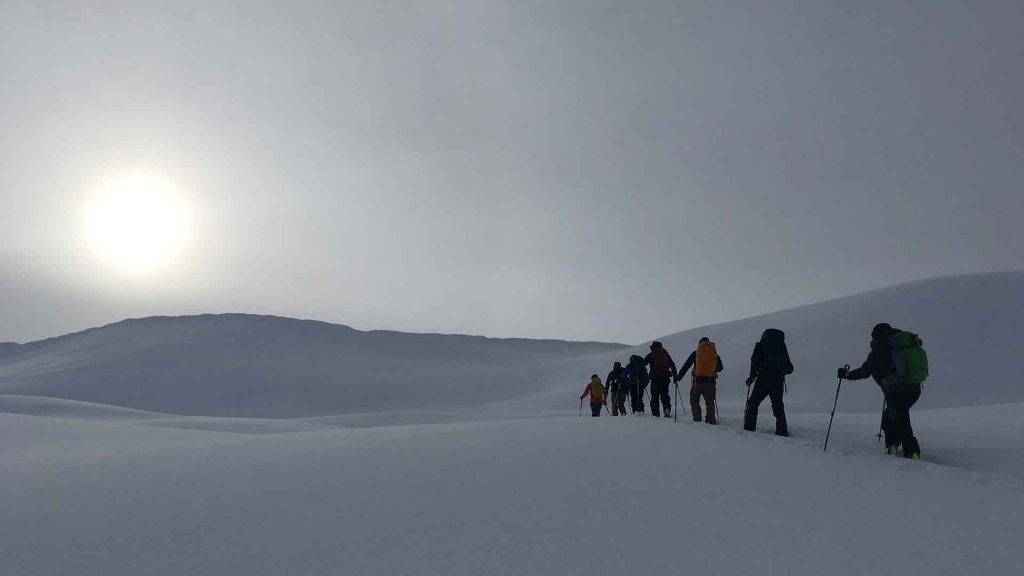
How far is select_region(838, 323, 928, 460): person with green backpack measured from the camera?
26.6 ft

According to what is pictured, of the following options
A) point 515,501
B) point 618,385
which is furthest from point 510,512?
point 618,385

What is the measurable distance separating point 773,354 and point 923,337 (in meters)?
38.3

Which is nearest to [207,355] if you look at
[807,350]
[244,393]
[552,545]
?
[244,393]

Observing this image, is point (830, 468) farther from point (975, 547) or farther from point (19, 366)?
point (19, 366)

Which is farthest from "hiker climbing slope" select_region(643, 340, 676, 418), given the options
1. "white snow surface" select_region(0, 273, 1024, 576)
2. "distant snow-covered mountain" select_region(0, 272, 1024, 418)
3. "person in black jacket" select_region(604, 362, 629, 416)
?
"distant snow-covered mountain" select_region(0, 272, 1024, 418)

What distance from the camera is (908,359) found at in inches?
323

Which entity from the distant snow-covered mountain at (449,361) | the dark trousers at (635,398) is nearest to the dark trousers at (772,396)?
the dark trousers at (635,398)

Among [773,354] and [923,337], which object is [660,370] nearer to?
[773,354]

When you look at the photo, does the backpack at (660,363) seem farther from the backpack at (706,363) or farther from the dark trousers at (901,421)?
the dark trousers at (901,421)

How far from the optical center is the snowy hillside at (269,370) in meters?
65.4

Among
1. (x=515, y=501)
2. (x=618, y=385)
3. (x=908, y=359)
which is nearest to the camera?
(x=515, y=501)

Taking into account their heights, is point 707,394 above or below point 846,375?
below

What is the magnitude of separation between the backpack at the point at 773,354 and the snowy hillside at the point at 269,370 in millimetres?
51836

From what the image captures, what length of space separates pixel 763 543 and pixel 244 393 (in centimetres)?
7059
